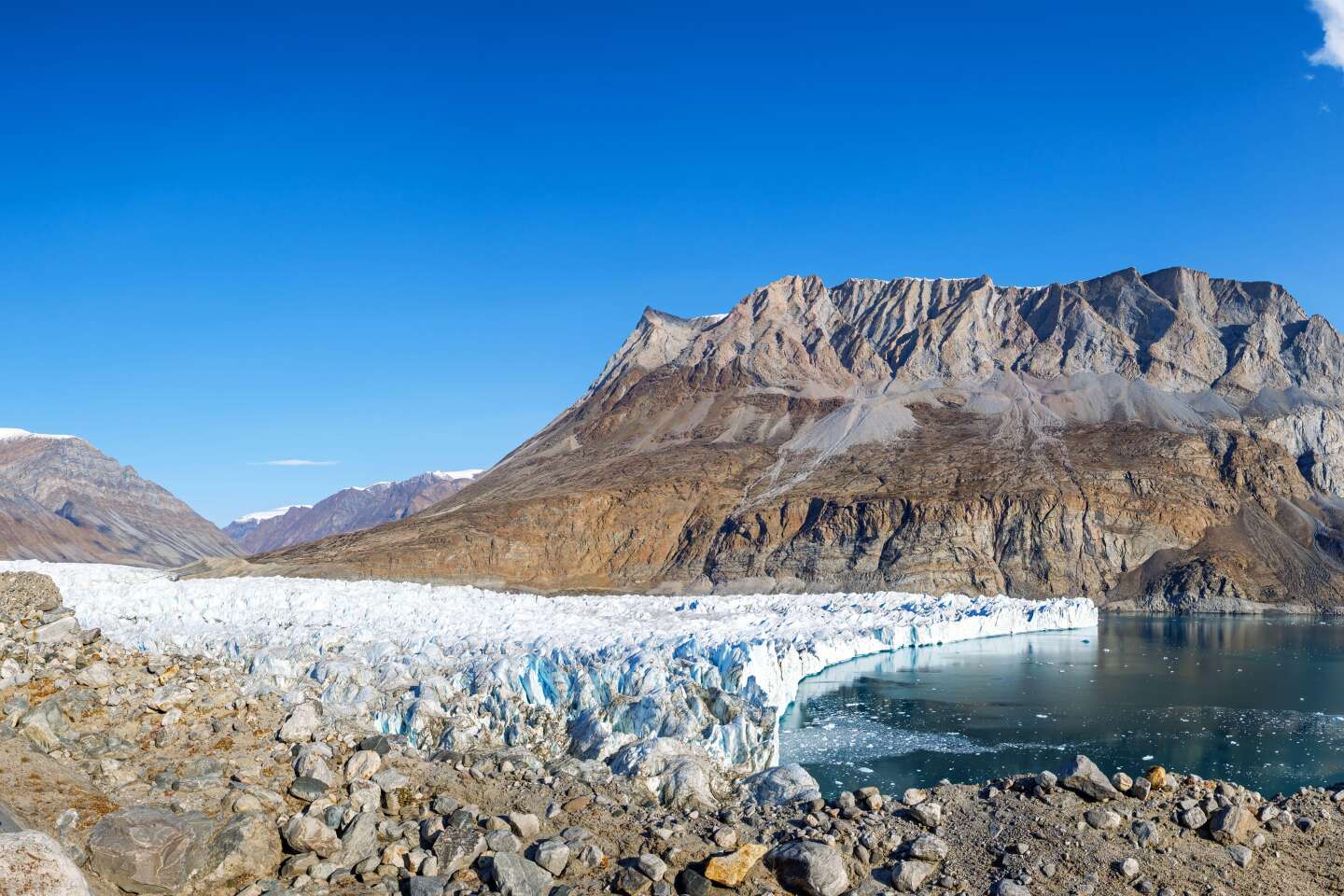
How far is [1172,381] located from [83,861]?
6438 inches

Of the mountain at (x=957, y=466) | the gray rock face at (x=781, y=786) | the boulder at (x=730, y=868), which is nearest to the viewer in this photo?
the boulder at (x=730, y=868)

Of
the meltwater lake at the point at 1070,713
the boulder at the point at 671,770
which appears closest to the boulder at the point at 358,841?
the boulder at the point at 671,770

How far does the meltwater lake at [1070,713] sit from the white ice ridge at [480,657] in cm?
249

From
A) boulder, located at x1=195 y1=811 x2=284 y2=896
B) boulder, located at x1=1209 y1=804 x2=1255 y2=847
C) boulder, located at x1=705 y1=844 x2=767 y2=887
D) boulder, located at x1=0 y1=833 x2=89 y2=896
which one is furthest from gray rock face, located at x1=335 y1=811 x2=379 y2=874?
boulder, located at x1=1209 y1=804 x2=1255 y2=847

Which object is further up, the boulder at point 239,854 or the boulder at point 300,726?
the boulder at point 300,726

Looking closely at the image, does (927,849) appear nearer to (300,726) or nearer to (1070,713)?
(300,726)

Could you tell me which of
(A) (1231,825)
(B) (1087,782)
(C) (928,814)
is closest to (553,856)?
(C) (928,814)

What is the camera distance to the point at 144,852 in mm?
9141

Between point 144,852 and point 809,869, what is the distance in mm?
6581

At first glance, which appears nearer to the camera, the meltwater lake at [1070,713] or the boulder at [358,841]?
the boulder at [358,841]

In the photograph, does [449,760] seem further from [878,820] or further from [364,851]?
[878,820]

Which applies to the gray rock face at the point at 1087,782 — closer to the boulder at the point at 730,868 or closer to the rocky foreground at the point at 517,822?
the rocky foreground at the point at 517,822

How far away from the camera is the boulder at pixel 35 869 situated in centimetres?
688

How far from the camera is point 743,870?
981 cm
